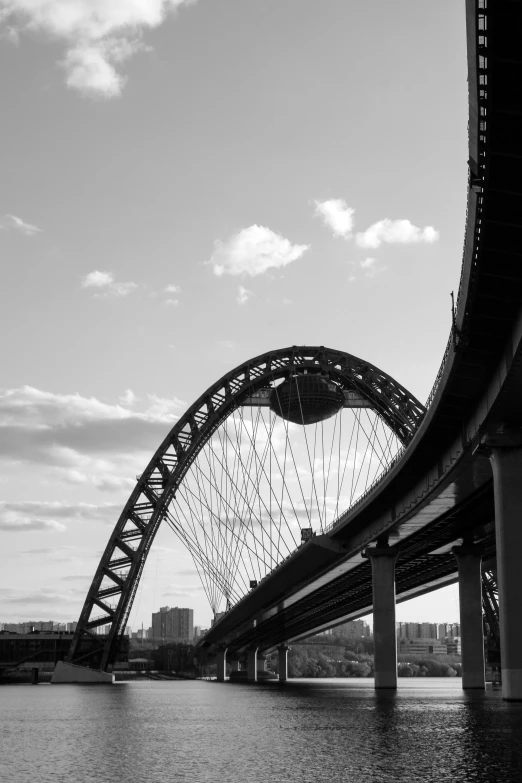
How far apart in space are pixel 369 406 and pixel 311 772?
88.6 m

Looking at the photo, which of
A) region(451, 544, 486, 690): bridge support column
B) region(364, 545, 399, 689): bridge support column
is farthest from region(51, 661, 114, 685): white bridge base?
region(451, 544, 486, 690): bridge support column

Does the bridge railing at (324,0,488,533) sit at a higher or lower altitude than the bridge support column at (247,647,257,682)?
higher

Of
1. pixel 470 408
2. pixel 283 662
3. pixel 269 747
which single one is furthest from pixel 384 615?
pixel 283 662

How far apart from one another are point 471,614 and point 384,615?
271 inches

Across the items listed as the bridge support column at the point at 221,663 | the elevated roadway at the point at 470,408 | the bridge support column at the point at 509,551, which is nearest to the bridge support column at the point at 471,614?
the elevated roadway at the point at 470,408

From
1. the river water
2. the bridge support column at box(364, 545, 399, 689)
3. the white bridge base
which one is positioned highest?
the bridge support column at box(364, 545, 399, 689)

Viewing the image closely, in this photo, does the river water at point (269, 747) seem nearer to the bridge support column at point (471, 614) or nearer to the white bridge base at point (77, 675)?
the bridge support column at point (471, 614)

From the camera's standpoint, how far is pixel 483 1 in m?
22.7

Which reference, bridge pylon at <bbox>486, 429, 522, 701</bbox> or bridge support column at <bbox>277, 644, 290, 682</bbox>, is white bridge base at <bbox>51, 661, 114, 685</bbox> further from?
bridge pylon at <bbox>486, 429, 522, 701</bbox>

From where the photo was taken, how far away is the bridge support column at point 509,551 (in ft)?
139

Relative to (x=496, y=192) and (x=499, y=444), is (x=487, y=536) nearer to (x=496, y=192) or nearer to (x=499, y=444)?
(x=499, y=444)

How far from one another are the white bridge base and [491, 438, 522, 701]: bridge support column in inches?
3392

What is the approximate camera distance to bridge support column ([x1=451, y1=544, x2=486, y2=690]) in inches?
2953

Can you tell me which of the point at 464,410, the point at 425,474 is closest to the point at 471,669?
the point at 425,474
